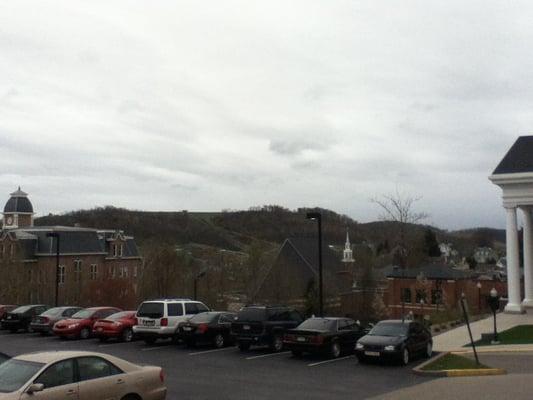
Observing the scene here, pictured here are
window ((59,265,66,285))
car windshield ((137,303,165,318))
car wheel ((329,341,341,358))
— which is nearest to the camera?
car wheel ((329,341,341,358))

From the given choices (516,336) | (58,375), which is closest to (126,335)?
(58,375)

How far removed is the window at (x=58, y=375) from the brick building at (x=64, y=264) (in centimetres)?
3955

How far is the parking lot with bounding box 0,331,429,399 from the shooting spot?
14125 mm

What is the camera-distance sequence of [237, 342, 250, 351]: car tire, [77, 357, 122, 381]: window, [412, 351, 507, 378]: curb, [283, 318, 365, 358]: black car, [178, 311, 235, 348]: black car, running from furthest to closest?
[178, 311, 235, 348]: black car
[237, 342, 250, 351]: car tire
[283, 318, 365, 358]: black car
[412, 351, 507, 378]: curb
[77, 357, 122, 381]: window

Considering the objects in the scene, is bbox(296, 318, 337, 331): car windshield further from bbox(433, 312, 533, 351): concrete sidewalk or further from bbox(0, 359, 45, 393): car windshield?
bbox(0, 359, 45, 393): car windshield

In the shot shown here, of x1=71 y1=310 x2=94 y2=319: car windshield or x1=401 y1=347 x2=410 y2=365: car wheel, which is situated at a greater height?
x1=71 y1=310 x2=94 y2=319: car windshield

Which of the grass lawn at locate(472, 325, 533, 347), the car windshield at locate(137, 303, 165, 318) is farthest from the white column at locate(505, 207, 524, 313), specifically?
the car windshield at locate(137, 303, 165, 318)

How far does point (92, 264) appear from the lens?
9025 centimetres

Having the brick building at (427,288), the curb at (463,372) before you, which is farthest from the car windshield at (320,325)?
the brick building at (427,288)

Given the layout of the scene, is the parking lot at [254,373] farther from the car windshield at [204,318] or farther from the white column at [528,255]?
the white column at [528,255]

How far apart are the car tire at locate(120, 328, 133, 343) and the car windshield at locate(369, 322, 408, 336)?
32.6ft

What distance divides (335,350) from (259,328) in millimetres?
2841

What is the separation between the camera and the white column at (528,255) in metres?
34.6

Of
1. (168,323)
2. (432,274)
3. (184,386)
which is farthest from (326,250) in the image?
(184,386)
